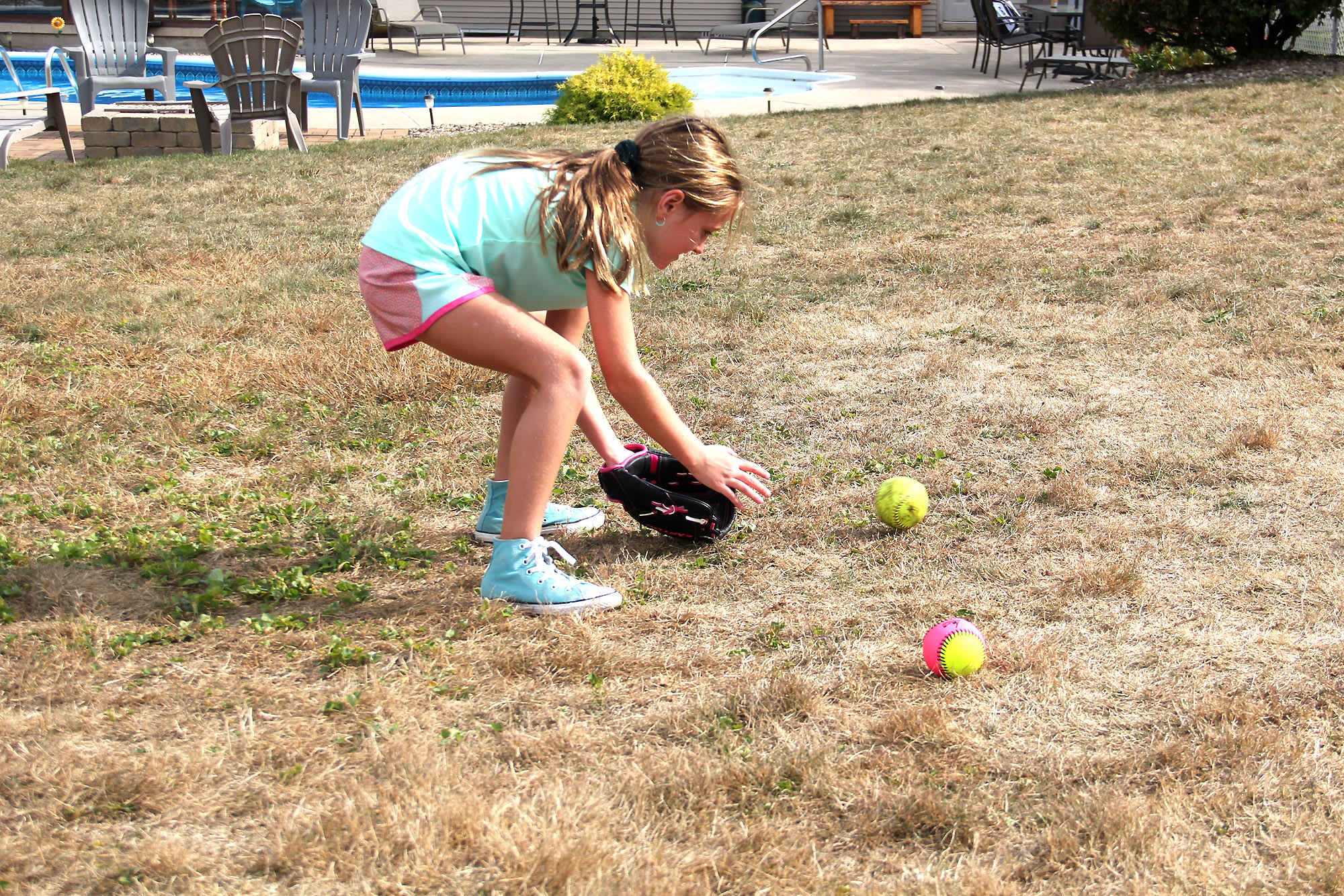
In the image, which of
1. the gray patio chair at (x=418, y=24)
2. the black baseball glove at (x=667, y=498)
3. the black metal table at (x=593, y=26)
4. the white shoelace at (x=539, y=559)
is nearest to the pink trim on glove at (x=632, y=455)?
the black baseball glove at (x=667, y=498)

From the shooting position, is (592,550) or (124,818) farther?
(592,550)

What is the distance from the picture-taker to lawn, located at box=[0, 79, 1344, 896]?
2.14 meters

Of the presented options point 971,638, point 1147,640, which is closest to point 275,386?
point 971,638

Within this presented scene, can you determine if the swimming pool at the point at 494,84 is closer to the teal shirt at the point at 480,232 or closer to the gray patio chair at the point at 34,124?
the gray patio chair at the point at 34,124

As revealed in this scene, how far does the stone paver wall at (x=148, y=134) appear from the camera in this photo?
33.7 feet

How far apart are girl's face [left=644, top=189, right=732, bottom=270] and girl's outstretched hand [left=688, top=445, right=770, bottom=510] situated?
1.67 ft

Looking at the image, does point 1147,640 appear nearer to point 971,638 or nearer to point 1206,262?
point 971,638

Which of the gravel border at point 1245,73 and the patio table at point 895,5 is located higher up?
the patio table at point 895,5

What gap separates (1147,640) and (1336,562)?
78cm

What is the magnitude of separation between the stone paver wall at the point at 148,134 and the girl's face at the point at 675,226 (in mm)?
8852

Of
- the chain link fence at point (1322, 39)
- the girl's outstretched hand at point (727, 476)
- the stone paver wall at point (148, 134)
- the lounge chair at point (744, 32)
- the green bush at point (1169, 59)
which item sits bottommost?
the girl's outstretched hand at point (727, 476)

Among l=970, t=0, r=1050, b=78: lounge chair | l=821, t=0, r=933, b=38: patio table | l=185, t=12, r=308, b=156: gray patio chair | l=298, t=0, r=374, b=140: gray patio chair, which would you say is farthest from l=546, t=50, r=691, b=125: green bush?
l=821, t=0, r=933, b=38: patio table

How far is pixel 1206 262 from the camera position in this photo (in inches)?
245

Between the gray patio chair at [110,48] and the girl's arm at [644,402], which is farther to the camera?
the gray patio chair at [110,48]
